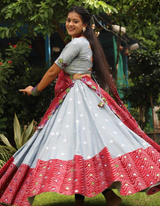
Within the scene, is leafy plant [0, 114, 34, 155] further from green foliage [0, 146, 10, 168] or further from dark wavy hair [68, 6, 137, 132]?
dark wavy hair [68, 6, 137, 132]

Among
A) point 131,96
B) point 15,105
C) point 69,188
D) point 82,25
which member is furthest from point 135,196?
point 131,96

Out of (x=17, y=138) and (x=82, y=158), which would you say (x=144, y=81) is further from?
(x=82, y=158)

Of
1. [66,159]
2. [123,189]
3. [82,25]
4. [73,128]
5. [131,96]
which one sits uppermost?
[82,25]

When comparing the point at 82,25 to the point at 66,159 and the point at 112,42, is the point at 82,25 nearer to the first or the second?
the point at 66,159

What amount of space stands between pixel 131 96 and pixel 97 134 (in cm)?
682

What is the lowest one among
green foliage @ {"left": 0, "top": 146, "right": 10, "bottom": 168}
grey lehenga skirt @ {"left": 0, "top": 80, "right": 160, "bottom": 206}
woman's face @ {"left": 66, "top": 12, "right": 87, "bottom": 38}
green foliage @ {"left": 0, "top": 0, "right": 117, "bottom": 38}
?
green foliage @ {"left": 0, "top": 146, "right": 10, "bottom": 168}

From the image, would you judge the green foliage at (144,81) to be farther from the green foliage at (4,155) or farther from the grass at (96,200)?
the grass at (96,200)

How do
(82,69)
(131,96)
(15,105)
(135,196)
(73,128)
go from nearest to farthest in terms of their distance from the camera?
(73,128)
(82,69)
(135,196)
(15,105)
(131,96)

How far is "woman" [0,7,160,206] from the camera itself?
2.21 metres

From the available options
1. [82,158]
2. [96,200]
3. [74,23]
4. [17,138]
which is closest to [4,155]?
[17,138]

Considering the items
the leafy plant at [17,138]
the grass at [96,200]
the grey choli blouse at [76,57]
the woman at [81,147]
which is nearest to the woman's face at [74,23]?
the woman at [81,147]

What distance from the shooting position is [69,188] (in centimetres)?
216

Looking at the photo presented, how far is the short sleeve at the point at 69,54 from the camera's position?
9.18 ft

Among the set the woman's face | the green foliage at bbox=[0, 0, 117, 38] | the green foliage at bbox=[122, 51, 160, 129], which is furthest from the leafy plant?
the green foliage at bbox=[122, 51, 160, 129]
